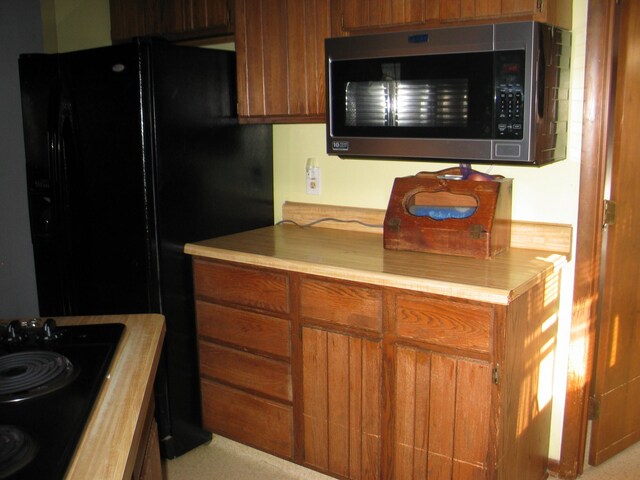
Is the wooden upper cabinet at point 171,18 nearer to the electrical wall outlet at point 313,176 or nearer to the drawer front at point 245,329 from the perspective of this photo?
the electrical wall outlet at point 313,176

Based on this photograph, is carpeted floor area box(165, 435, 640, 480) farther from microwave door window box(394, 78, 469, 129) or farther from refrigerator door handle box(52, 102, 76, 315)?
microwave door window box(394, 78, 469, 129)

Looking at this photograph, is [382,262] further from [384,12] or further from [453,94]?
[384,12]

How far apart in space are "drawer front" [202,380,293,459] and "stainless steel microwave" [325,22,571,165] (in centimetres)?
99

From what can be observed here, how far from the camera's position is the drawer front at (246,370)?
2.29 m

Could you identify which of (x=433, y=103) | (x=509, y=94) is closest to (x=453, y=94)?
(x=433, y=103)

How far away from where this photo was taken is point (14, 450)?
866mm

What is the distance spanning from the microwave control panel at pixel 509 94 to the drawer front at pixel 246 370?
1101 mm

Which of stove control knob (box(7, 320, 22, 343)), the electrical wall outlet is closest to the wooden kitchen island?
the electrical wall outlet

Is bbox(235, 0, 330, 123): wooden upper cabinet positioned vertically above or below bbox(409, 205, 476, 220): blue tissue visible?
above

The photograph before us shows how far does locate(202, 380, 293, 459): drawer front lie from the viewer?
2.33m

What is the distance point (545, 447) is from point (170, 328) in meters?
1.47

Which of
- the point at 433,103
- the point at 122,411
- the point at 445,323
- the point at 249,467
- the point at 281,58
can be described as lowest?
the point at 249,467

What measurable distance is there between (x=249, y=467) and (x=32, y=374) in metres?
1.53

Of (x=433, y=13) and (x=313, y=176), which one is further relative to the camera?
(x=313, y=176)
